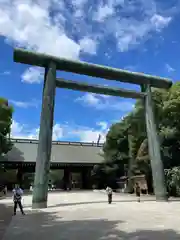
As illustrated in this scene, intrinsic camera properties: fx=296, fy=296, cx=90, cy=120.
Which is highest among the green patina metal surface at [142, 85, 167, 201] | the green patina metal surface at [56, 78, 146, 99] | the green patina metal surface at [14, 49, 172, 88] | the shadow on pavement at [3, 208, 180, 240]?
the green patina metal surface at [14, 49, 172, 88]

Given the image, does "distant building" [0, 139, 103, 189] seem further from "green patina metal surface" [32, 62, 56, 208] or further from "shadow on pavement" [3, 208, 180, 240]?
"shadow on pavement" [3, 208, 180, 240]

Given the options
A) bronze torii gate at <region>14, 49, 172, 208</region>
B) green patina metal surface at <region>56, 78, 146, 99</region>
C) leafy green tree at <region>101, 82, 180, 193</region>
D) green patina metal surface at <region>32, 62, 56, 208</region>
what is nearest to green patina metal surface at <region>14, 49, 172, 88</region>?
bronze torii gate at <region>14, 49, 172, 208</region>

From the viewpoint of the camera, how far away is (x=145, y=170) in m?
25.5

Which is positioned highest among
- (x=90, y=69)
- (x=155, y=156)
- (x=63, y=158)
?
(x=90, y=69)

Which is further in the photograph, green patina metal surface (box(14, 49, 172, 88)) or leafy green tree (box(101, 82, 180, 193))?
leafy green tree (box(101, 82, 180, 193))

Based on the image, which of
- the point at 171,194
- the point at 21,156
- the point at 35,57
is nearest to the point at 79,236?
the point at 35,57

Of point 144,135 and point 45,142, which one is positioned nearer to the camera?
point 45,142

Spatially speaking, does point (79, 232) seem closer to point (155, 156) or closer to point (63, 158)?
point (155, 156)

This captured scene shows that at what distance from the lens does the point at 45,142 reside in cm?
1562

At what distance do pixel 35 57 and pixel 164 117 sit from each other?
1050cm

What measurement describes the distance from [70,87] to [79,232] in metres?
11.4

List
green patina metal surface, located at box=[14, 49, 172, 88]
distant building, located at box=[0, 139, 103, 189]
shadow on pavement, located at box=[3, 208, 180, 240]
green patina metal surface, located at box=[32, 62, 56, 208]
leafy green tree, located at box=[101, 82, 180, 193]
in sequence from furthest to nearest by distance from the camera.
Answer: distant building, located at box=[0, 139, 103, 189] → leafy green tree, located at box=[101, 82, 180, 193] → green patina metal surface, located at box=[14, 49, 172, 88] → green patina metal surface, located at box=[32, 62, 56, 208] → shadow on pavement, located at box=[3, 208, 180, 240]

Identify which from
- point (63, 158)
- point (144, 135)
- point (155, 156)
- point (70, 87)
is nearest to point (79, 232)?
point (155, 156)

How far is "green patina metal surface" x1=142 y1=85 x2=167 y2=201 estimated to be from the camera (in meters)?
17.3
